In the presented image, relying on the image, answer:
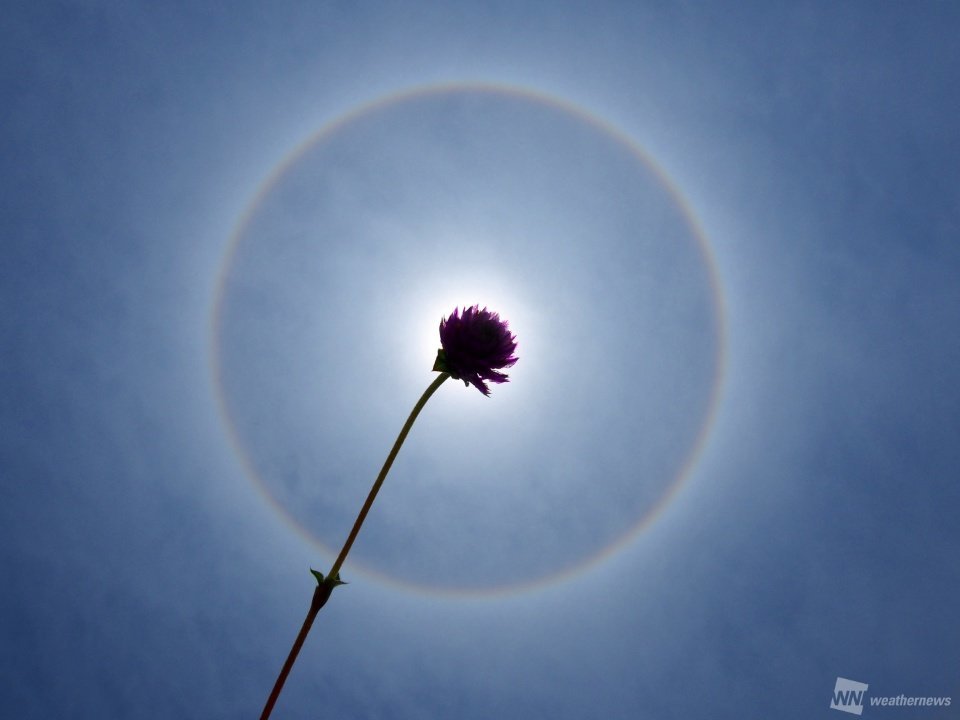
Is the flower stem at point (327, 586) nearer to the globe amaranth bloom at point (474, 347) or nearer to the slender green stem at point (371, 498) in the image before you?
the slender green stem at point (371, 498)

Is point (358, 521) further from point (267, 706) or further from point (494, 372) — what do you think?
point (494, 372)

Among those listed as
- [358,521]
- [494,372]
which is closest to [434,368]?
[494,372]

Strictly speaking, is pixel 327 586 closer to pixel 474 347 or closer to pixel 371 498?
pixel 371 498

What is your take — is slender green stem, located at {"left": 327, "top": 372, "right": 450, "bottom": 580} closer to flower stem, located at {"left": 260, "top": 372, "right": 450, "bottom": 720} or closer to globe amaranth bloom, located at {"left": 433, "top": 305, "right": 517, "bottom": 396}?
flower stem, located at {"left": 260, "top": 372, "right": 450, "bottom": 720}

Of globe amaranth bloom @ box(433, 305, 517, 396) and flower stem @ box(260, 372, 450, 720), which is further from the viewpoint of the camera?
globe amaranth bloom @ box(433, 305, 517, 396)

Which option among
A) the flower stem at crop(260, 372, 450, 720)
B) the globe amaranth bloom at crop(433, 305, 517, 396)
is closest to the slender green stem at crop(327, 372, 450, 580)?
the flower stem at crop(260, 372, 450, 720)

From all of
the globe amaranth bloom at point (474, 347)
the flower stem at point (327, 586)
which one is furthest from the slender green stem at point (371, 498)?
the globe amaranth bloom at point (474, 347)

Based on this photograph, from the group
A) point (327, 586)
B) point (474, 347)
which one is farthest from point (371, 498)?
point (474, 347)

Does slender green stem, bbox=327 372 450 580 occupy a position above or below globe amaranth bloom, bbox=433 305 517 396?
below
